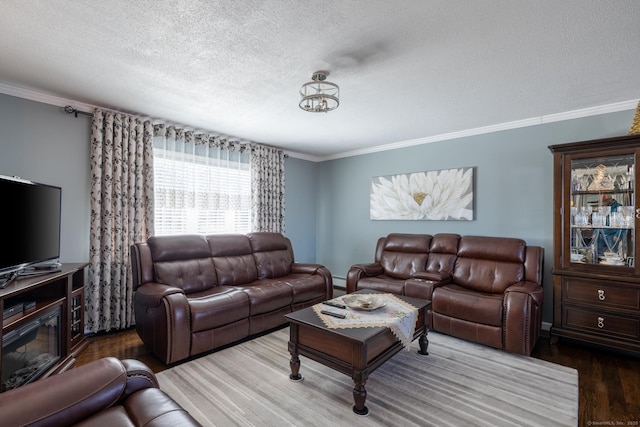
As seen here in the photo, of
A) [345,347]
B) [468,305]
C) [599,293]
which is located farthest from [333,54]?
[599,293]

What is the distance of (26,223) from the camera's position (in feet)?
7.69

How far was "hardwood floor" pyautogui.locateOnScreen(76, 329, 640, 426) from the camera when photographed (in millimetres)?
1975

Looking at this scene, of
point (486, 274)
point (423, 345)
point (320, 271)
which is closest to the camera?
point (423, 345)

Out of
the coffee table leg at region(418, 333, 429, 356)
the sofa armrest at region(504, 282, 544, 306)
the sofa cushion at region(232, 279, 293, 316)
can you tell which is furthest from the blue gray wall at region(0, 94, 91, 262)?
the sofa armrest at region(504, 282, 544, 306)

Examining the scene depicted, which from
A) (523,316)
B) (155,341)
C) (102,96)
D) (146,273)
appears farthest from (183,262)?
(523,316)

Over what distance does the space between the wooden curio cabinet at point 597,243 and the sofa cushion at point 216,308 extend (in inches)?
128

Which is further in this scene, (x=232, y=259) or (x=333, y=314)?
(x=232, y=259)

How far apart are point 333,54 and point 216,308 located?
7.95ft

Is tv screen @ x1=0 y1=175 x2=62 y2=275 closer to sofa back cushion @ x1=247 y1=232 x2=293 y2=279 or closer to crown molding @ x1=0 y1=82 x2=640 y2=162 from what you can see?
crown molding @ x1=0 y1=82 x2=640 y2=162

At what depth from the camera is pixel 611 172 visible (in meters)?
2.97

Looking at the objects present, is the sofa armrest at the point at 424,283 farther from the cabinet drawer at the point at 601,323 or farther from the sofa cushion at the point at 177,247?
the sofa cushion at the point at 177,247

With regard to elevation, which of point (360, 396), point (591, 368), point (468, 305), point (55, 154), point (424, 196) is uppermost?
point (55, 154)

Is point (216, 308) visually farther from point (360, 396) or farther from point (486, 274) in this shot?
point (486, 274)

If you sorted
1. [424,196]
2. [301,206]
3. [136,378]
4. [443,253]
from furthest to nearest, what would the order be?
1. [301,206]
2. [424,196]
3. [443,253]
4. [136,378]
